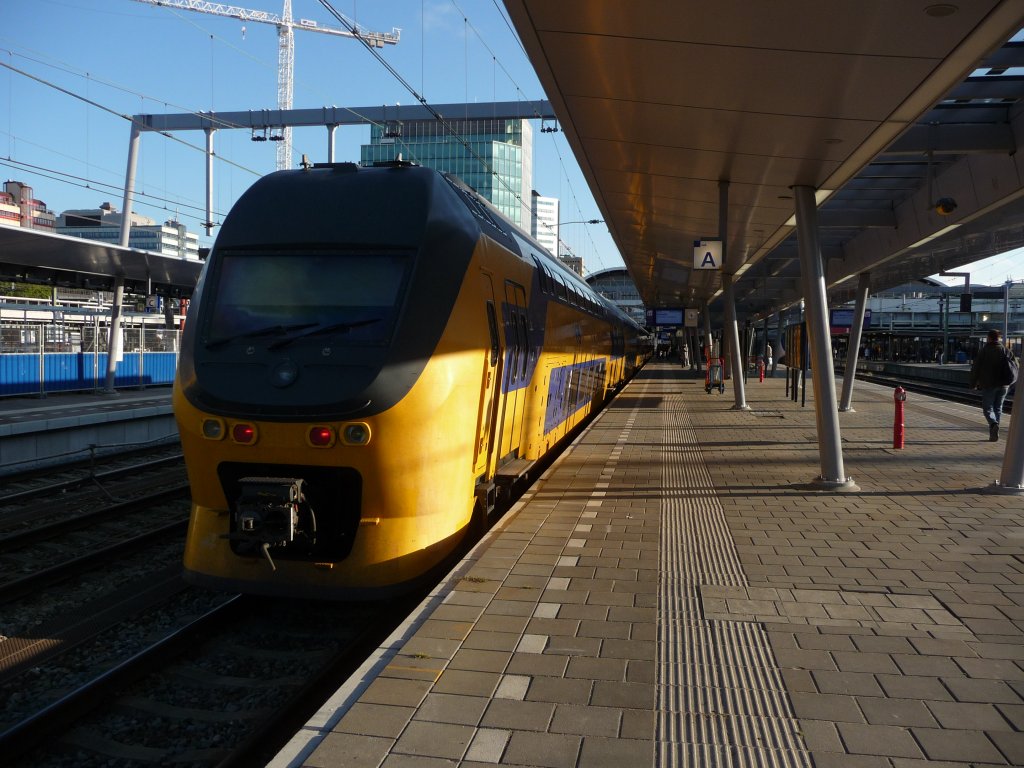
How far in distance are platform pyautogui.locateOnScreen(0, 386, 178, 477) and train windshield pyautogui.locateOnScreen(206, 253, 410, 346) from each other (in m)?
6.58

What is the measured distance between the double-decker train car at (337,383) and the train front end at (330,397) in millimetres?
12

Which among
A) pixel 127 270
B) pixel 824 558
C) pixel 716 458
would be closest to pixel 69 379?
pixel 127 270

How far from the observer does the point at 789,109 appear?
784 centimetres

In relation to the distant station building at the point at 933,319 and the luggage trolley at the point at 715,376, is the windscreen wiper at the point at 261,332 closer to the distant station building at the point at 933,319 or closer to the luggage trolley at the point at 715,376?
the luggage trolley at the point at 715,376

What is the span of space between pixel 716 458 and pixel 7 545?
28.9ft

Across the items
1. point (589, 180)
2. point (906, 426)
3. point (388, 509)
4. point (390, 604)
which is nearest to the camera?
point (388, 509)

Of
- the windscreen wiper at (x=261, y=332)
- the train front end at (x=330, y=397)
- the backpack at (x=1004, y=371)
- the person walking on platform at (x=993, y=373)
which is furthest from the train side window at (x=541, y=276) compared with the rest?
the backpack at (x=1004, y=371)

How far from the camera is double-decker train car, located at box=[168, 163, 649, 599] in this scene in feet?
18.4

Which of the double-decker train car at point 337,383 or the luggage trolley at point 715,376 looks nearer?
the double-decker train car at point 337,383

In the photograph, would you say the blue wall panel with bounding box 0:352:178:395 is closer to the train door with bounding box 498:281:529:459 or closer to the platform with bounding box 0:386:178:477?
the platform with bounding box 0:386:178:477

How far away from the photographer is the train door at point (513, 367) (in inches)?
302

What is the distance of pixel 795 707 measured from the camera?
3.82 meters

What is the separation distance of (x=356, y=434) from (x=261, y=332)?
1142 millimetres

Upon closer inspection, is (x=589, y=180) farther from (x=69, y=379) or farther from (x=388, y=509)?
(x=69, y=379)
